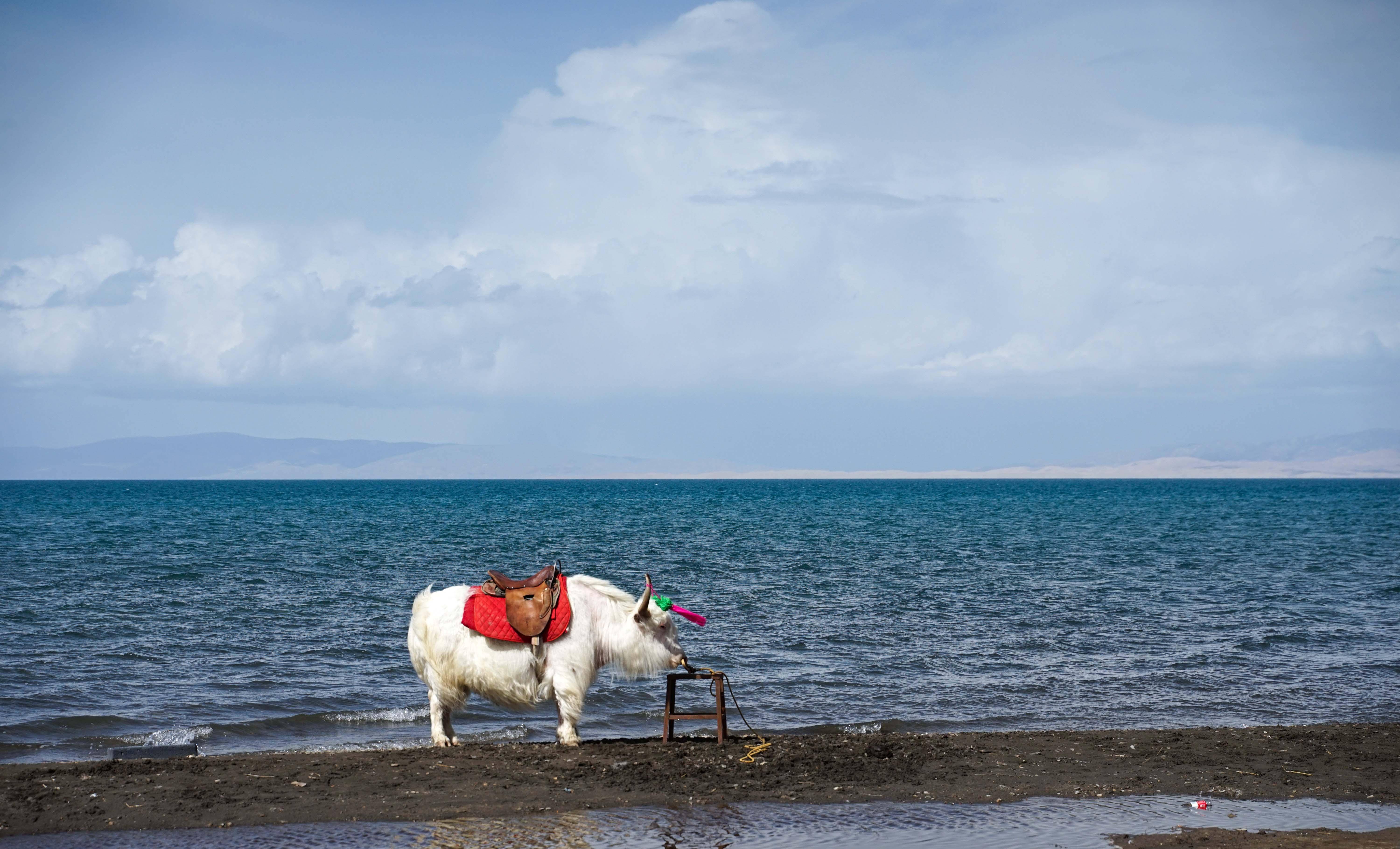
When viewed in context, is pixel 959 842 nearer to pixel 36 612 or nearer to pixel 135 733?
pixel 135 733

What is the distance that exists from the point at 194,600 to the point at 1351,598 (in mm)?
26282

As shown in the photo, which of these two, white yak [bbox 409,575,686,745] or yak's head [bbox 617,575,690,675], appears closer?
white yak [bbox 409,575,686,745]

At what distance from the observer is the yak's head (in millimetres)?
10922

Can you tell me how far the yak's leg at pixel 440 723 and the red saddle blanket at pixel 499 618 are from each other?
2.95ft

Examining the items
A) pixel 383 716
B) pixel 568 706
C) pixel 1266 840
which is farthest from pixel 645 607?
pixel 1266 840

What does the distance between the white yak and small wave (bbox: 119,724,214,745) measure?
3.27 meters

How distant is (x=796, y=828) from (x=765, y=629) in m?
12.0

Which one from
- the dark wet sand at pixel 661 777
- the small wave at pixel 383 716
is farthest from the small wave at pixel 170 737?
the dark wet sand at pixel 661 777

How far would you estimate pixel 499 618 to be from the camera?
35.0ft

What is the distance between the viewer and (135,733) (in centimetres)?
1253

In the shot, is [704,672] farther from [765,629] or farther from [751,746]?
[765,629]

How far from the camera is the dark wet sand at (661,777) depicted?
8625mm

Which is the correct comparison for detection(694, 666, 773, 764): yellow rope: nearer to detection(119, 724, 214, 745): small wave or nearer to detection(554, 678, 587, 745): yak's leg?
detection(554, 678, 587, 745): yak's leg

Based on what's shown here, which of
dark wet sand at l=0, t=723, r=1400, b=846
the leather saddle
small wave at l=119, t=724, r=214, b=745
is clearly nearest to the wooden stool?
dark wet sand at l=0, t=723, r=1400, b=846
